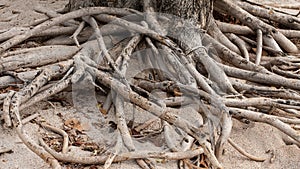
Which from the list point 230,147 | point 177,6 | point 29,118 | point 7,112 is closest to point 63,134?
point 29,118

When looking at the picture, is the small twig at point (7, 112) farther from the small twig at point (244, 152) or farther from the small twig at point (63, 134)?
the small twig at point (244, 152)

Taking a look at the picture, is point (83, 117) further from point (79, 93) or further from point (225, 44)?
point (225, 44)

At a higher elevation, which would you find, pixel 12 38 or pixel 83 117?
pixel 12 38

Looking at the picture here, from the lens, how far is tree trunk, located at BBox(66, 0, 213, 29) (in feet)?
13.1

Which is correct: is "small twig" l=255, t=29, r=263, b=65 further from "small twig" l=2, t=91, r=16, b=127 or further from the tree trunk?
"small twig" l=2, t=91, r=16, b=127

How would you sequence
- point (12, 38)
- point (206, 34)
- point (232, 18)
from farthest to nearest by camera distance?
point (232, 18) < point (206, 34) < point (12, 38)

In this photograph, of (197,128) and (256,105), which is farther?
(256,105)

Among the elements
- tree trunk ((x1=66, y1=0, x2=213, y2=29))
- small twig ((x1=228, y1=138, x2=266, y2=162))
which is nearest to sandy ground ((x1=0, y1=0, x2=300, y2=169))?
small twig ((x1=228, y1=138, x2=266, y2=162))

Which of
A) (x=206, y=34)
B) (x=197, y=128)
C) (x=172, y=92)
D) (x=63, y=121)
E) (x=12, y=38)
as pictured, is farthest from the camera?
(x=206, y=34)

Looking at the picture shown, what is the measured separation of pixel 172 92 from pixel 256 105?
20.4 inches

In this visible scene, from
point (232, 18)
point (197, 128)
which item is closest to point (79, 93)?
point (197, 128)

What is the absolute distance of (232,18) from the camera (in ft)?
15.7

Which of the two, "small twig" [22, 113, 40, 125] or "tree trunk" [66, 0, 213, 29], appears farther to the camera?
"tree trunk" [66, 0, 213, 29]

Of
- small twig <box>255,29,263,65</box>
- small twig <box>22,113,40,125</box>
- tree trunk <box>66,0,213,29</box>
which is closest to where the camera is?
small twig <box>22,113,40,125</box>
